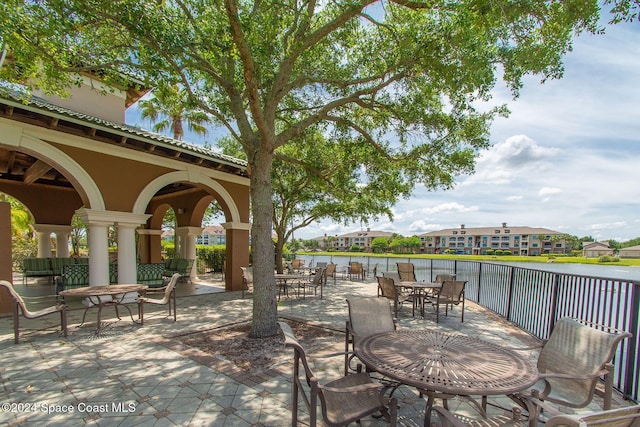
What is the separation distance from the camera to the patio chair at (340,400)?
6.43 ft

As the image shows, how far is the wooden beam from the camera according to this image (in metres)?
8.32

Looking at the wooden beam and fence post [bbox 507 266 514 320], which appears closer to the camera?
fence post [bbox 507 266 514 320]

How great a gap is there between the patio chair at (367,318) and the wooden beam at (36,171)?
9751mm

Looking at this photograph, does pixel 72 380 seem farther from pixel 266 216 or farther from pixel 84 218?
pixel 84 218

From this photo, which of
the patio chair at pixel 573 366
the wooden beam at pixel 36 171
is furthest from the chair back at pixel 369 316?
the wooden beam at pixel 36 171

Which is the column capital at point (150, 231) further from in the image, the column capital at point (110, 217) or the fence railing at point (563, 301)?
the fence railing at point (563, 301)

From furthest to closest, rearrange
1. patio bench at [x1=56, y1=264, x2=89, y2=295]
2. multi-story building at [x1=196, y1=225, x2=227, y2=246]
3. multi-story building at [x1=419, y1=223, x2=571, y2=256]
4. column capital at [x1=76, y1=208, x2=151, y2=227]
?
multi-story building at [x1=419, y1=223, x2=571, y2=256]
multi-story building at [x1=196, y1=225, x2=227, y2=246]
patio bench at [x1=56, y1=264, x2=89, y2=295]
column capital at [x1=76, y1=208, x2=151, y2=227]

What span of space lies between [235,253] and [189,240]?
3.24 meters

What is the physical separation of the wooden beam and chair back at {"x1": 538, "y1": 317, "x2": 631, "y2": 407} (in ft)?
38.0

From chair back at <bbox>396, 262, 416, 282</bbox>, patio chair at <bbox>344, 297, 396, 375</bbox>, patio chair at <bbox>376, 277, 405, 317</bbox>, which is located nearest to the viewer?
patio chair at <bbox>344, 297, 396, 375</bbox>

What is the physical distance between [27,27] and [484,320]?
9.68 m

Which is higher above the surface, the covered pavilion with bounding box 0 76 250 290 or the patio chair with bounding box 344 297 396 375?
the covered pavilion with bounding box 0 76 250 290

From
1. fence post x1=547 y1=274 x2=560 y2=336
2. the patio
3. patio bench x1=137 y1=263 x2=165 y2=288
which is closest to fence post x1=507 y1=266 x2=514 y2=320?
the patio

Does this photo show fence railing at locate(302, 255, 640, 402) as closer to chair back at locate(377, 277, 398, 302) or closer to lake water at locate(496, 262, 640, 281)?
lake water at locate(496, 262, 640, 281)
